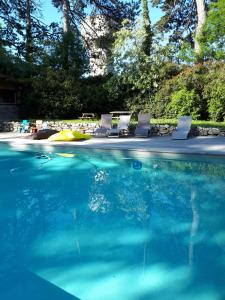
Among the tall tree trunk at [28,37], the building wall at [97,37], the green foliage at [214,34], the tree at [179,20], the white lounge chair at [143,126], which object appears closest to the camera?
the white lounge chair at [143,126]

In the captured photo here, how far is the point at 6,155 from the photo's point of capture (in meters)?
12.0

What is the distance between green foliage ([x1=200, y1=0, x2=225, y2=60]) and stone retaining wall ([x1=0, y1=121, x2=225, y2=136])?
629 cm

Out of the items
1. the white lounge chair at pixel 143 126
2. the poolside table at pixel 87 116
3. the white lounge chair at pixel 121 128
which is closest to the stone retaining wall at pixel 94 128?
the white lounge chair at pixel 143 126

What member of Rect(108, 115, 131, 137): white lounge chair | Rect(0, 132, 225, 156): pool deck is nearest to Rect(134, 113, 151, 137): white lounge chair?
Rect(108, 115, 131, 137): white lounge chair

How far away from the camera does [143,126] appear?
14789 mm

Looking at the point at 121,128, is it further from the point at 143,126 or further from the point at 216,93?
the point at 216,93

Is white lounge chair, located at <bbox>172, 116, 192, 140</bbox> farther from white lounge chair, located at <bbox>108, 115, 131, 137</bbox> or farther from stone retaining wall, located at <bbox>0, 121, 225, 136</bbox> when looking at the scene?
white lounge chair, located at <bbox>108, 115, 131, 137</bbox>

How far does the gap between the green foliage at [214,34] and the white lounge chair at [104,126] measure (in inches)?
295

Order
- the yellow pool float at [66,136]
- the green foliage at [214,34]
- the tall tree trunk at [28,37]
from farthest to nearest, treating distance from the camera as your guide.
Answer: the tall tree trunk at [28,37] → the green foliage at [214,34] → the yellow pool float at [66,136]

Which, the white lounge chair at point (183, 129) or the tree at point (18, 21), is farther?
the tree at point (18, 21)

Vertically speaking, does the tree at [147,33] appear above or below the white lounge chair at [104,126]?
above

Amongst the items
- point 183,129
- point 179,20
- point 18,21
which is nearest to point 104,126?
point 183,129

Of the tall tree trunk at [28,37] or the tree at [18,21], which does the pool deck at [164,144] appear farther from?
the tree at [18,21]

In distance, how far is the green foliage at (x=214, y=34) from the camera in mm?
17500
